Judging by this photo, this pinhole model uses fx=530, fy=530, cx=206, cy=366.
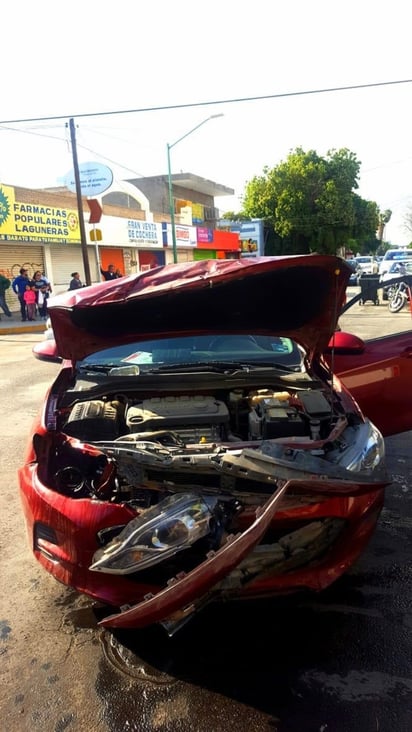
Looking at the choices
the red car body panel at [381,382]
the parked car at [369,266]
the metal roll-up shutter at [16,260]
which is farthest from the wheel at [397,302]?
the red car body panel at [381,382]

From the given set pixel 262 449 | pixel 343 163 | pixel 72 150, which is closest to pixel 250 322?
pixel 262 449

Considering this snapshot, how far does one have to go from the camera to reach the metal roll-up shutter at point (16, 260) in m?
19.3

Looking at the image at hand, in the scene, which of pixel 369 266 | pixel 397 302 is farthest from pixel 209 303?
pixel 369 266

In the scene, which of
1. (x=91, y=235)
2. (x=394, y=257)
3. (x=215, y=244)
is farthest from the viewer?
(x=215, y=244)

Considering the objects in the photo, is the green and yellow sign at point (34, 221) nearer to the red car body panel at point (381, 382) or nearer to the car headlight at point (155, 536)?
the red car body panel at point (381, 382)

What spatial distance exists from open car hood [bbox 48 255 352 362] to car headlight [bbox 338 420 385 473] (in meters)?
0.98

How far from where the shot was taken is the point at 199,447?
2613mm

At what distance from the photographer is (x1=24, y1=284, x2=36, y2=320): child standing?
17.2 meters

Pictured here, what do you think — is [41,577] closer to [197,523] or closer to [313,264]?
[197,523]

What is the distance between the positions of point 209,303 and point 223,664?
6.93 feet

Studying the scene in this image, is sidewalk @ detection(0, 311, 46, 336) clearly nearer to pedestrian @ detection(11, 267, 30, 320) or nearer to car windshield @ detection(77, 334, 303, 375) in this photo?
pedestrian @ detection(11, 267, 30, 320)

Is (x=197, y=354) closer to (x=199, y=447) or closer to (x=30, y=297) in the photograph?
(x=199, y=447)

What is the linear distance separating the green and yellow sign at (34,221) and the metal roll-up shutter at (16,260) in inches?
29.2

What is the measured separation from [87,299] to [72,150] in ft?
52.5
